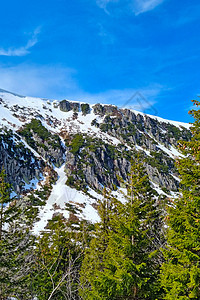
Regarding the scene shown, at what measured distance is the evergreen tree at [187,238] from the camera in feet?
27.7

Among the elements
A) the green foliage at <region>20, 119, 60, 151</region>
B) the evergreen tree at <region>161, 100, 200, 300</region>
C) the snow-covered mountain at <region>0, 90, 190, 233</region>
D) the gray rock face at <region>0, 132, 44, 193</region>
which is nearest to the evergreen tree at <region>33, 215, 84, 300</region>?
the evergreen tree at <region>161, 100, 200, 300</region>

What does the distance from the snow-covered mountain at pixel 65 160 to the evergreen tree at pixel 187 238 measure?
7237cm

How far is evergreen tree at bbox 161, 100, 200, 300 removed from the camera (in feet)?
27.7

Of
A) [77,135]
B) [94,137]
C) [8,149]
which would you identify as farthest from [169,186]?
[8,149]

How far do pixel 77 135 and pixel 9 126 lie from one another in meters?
48.9

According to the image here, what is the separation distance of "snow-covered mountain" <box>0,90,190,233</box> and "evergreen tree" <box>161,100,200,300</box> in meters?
72.4

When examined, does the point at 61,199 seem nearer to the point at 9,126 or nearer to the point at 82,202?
the point at 82,202

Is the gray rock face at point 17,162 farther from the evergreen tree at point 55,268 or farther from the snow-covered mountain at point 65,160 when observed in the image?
the evergreen tree at point 55,268

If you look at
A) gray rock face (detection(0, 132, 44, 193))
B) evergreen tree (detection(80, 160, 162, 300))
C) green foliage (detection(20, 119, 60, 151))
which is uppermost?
green foliage (detection(20, 119, 60, 151))

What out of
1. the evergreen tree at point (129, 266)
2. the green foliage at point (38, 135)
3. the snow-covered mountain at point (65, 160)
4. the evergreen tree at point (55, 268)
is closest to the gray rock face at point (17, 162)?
the snow-covered mountain at point (65, 160)

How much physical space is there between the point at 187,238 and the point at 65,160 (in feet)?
470

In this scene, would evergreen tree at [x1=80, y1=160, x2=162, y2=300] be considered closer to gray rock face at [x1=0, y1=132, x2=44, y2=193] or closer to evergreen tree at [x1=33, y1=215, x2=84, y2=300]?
evergreen tree at [x1=33, y1=215, x2=84, y2=300]

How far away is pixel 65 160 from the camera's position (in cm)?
14962

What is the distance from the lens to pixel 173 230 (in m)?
10.3
